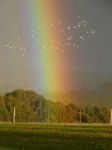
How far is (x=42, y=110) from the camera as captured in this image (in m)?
84.8

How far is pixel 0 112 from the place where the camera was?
8319cm

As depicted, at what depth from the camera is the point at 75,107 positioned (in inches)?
3595

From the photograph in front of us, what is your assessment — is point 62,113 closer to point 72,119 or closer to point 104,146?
point 72,119

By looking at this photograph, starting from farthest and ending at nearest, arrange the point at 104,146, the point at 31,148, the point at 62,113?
the point at 62,113, the point at 104,146, the point at 31,148

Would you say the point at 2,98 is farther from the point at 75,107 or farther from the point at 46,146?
the point at 46,146

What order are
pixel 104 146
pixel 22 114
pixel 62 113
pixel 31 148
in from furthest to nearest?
pixel 62 113 → pixel 22 114 → pixel 104 146 → pixel 31 148

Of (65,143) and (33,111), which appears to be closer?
(65,143)

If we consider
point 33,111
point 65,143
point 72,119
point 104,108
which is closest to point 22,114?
point 33,111

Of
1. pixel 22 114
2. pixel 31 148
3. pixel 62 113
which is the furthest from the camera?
pixel 62 113

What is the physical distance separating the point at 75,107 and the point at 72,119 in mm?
8149

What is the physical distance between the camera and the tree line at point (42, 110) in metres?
82.0

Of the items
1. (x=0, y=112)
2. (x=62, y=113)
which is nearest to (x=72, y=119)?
(x=62, y=113)

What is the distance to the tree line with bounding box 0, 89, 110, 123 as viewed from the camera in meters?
82.0

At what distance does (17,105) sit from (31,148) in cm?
6567
